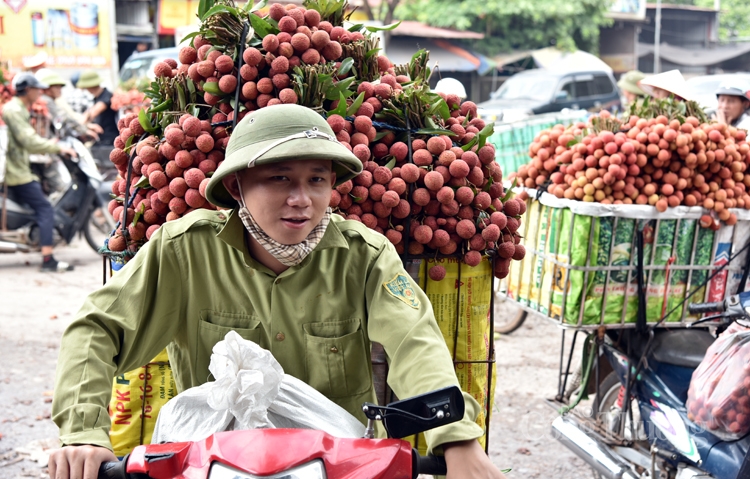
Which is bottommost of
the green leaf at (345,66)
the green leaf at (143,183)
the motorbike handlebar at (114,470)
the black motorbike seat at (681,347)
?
the black motorbike seat at (681,347)

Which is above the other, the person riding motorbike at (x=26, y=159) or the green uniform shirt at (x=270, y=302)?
the green uniform shirt at (x=270, y=302)

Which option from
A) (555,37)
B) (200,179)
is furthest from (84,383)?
(555,37)

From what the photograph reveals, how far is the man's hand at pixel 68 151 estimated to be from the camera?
827 cm

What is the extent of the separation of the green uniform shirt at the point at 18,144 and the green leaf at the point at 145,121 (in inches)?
229

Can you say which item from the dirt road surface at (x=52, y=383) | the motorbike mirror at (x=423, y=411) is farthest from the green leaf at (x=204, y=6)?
the dirt road surface at (x=52, y=383)

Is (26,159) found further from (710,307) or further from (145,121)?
(710,307)

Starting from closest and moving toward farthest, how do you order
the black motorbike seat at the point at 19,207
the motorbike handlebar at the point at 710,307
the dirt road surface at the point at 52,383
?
the motorbike handlebar at the point at 710,307 < the dirt road surface at the point at 52,383 < the black motorbike seat at the point at 19,207

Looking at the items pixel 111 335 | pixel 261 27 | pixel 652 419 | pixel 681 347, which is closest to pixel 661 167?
pixel 681 347

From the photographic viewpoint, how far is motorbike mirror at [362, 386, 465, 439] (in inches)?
58.1

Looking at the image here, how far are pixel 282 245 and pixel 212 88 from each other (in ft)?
3.09

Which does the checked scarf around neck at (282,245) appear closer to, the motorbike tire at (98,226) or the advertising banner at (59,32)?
the motorbike tire at (98,226)

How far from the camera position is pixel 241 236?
6.53 feet

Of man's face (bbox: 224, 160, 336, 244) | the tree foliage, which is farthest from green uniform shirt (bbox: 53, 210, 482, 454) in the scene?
the tree foliage

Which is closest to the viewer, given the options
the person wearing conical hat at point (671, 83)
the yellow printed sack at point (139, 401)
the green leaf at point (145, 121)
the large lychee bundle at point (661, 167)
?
the yellow printed sack at point (139, 401)
